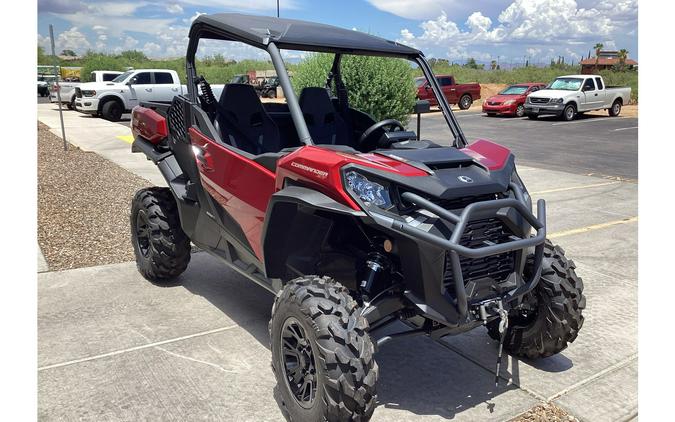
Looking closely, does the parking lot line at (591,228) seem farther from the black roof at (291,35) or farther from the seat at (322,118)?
the black roof at (291,35)

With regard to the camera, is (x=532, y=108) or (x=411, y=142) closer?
(x=411, y=142)

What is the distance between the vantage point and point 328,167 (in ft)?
9.23

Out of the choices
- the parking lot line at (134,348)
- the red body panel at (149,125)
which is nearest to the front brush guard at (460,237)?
the parking lot line at (134,348)

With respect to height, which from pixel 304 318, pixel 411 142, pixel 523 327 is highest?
pixel 411 142

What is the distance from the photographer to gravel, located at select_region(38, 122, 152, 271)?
230 inches

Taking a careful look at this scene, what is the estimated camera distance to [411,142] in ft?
11.6

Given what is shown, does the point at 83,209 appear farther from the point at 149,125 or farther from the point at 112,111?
the point at 112,111

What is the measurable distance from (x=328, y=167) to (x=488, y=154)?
105cm

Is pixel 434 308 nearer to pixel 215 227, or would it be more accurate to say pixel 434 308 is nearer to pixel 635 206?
pixel 215 227

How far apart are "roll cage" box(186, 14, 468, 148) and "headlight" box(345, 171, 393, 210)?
0.43 metres

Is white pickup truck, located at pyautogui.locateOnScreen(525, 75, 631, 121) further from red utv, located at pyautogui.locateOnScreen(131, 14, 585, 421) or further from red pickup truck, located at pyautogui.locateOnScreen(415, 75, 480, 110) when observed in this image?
red utv, located at pyautogui.locateOnScreen(131, 14, 585, 421)

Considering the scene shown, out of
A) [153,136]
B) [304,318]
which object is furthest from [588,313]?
[153,136]

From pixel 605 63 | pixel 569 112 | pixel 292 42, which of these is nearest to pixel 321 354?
pixel 292 42

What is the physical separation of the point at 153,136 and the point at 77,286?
1430mm
